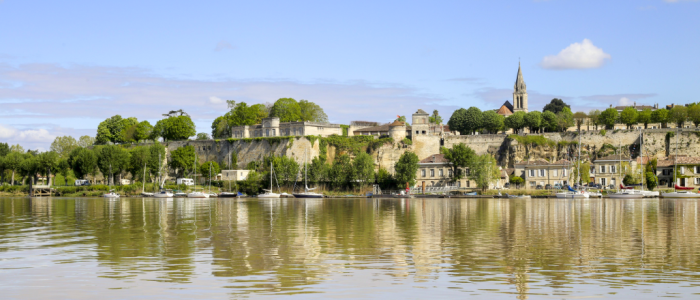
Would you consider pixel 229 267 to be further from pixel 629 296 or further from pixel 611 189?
pixel 611 189

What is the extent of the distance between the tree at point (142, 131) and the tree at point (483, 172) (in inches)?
2166

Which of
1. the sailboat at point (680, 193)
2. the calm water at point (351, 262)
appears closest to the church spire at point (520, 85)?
the sailboat at point (680, 193)

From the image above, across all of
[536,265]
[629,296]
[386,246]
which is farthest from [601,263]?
[386,246]

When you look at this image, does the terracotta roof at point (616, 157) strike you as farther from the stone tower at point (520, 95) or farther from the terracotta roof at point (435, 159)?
the stone tower at point (520, 95)

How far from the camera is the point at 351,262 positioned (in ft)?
49.9

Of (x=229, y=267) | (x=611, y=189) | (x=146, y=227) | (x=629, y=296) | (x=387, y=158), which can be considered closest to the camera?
(x=629, y=296)

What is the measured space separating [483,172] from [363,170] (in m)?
13.5

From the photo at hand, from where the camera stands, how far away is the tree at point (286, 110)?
9425cm

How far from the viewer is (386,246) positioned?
61.1 ft

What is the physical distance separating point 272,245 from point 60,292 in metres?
7.69

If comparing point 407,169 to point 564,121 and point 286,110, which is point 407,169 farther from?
point 286,110

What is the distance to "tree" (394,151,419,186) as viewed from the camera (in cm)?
7362

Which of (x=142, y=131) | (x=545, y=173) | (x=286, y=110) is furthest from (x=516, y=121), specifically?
(x=142, y=131)

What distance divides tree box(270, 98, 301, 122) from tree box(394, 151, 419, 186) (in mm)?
24127
